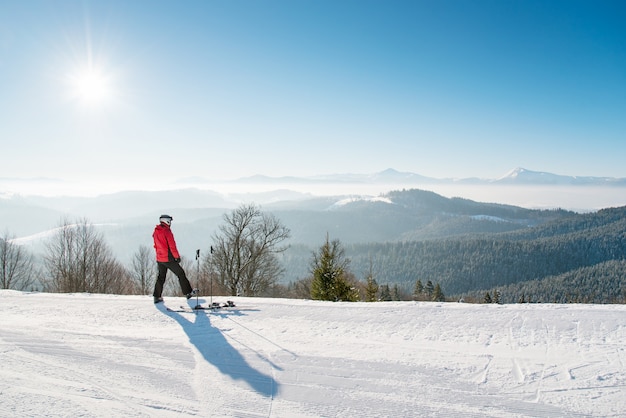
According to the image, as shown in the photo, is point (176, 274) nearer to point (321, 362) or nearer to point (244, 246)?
point (321, 362)

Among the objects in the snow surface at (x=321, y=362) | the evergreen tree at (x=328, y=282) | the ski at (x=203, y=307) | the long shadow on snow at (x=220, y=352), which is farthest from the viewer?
the evergreen tree at (x=328, y=282)

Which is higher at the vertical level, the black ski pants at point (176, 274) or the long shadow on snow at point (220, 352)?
the black ski pants at point (176, 274)

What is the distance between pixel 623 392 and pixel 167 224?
880 centimetres

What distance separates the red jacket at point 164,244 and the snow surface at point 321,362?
1.58 metres

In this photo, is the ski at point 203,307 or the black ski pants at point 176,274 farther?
the black ski pants at point 176,274

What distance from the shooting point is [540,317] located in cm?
611

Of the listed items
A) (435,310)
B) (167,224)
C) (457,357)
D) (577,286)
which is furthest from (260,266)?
(577,286)

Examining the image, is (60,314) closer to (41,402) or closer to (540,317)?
(41,402)

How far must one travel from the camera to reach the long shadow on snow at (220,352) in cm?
411

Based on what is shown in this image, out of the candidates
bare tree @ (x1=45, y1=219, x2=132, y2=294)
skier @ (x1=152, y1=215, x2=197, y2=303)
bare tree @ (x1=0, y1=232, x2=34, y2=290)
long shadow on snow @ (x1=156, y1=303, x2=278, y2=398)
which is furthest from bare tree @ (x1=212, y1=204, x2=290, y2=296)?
bare tree @ (x1=0, y1=232, x2=34, y2=290)

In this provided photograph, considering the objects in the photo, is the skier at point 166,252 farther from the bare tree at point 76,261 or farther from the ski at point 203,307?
the bare tree at point 76,261

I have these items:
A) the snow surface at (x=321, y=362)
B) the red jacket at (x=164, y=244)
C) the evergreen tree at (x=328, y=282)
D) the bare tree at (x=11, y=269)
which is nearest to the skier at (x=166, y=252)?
the red jacket at (x=164, y=244)

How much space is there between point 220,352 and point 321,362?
5.13 ft

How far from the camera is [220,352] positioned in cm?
501
